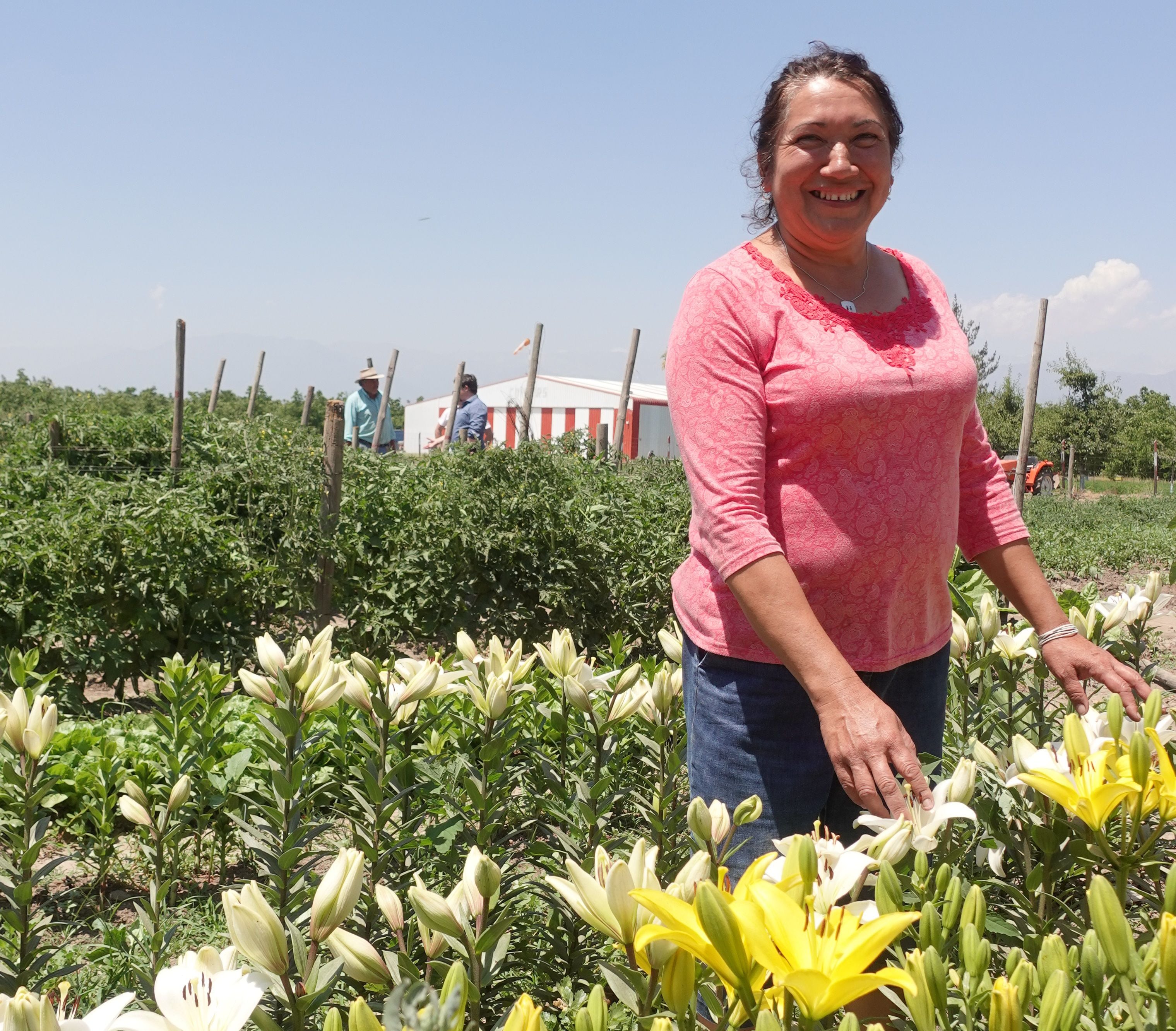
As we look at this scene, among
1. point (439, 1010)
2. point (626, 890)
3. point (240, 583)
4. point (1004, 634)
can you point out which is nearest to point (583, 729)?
point (1004, 634)

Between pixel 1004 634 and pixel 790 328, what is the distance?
102cm

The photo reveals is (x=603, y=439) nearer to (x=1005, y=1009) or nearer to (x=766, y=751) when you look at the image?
(x=766, y=751)

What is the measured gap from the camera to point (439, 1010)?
0.41m

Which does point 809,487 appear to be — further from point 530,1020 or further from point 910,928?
point 530,1020

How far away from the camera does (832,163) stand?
5.12 feet

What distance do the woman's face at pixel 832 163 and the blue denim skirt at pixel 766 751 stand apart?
0.64 meters

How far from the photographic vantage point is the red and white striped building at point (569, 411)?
28.7 metres

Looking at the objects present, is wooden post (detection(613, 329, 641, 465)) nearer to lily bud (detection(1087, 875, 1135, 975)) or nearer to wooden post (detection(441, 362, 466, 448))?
wooden post (detection(441, 362, 466, 448))

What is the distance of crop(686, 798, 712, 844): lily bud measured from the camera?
3.71ft

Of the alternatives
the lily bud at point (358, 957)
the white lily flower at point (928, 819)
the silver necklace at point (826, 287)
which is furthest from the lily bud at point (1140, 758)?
the silver necklace at point (826, 287)

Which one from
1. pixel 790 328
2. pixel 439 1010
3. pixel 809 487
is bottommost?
pixel 439 1010

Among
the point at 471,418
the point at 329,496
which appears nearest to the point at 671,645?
the point at 329,496

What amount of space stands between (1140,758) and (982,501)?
3.05ft

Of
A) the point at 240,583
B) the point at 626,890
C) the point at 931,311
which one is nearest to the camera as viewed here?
the point at 626,890
